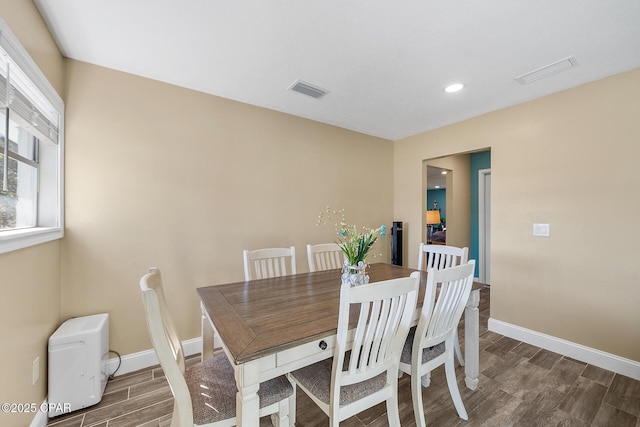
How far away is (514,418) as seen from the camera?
1.68 m

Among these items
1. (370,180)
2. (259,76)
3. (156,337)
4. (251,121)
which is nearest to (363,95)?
(259,76)

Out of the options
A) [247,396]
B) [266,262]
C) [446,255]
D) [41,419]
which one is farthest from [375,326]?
[41,419]

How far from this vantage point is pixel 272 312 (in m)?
1.40

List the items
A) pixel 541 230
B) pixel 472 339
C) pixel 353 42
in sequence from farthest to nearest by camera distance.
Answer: pixel 541 230, pixel 472 339, pixel 353 42

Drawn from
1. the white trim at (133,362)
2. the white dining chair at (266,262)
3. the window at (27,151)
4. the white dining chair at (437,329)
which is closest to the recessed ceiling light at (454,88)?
the white dining chair at (437,329)

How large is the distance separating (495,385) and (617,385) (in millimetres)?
956

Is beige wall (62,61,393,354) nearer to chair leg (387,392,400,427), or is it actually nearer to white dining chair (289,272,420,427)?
white dining chair (289,272,420,427)

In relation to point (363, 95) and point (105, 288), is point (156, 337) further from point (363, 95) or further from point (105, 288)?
point (363, 95)

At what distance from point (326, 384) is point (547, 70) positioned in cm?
288

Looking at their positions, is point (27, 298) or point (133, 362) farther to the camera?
point (133, 362)

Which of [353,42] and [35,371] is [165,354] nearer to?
[35,371]

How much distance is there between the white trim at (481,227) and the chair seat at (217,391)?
4.30 meters

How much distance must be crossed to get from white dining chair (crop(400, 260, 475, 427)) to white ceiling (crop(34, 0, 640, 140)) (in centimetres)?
153

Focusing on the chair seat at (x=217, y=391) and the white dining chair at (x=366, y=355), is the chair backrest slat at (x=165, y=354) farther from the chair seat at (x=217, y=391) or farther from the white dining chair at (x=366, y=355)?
the white dining chair at (x=366, y=355)
